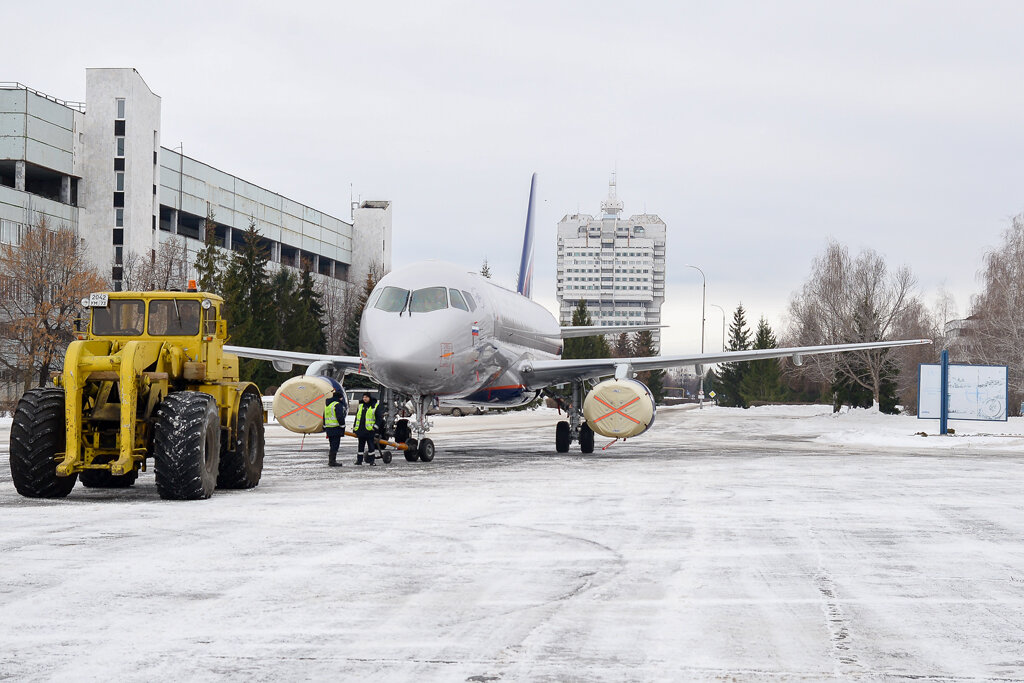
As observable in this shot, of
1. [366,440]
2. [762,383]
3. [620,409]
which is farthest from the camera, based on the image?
[762,383]

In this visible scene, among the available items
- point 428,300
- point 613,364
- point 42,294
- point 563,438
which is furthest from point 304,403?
point 42,294

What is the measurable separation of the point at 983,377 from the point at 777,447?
414 inches

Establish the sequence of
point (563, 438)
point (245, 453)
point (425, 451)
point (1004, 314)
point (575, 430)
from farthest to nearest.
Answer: point (1004, 314) < point (575, 430) < point (563, 438) < point (425, 451) < point (245, 453)

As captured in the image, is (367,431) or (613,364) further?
(613,364)

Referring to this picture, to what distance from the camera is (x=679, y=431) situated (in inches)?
1726

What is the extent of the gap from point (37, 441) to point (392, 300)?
9395 mm

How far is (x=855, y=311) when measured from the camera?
232 feet

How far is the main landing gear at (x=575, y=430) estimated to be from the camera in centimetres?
2722

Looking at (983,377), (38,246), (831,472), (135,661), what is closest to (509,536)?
(135,661)

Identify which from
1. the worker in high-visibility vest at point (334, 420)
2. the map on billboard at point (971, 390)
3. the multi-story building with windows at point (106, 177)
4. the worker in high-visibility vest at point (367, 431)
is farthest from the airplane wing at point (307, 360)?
the multi-story building with windows at point (106, 177)

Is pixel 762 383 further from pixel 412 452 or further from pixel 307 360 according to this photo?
pixel 412 452

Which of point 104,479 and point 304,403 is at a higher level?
point 304,403

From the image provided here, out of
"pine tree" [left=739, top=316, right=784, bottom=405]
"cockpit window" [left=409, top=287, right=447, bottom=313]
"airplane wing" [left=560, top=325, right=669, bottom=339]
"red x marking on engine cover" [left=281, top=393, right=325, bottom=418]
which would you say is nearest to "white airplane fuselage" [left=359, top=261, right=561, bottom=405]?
"cockpit window" [left=409, top=287, right=447, bottom=313]

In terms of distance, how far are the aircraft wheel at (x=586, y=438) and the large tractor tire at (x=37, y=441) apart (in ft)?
48.5
